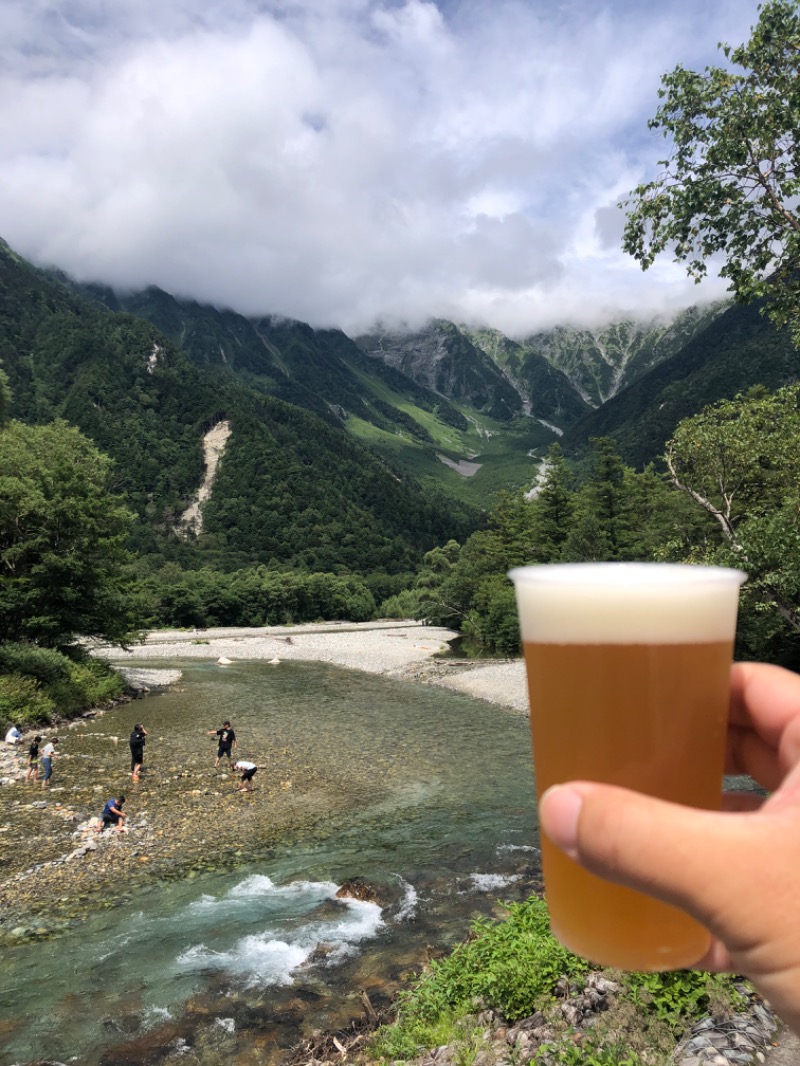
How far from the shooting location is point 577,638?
4.45ft

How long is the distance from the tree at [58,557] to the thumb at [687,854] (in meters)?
27.5

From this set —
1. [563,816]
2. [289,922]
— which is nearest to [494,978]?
[289,922]

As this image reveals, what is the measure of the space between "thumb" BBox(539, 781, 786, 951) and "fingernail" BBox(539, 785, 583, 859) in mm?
32

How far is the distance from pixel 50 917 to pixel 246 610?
71298mm

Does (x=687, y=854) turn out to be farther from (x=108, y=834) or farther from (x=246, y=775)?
(x=246, y=775)

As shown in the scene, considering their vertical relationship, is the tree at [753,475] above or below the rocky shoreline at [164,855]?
above

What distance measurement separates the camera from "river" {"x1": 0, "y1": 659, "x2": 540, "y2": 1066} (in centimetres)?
672

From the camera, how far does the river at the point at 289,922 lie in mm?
6723

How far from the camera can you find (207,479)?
139 m

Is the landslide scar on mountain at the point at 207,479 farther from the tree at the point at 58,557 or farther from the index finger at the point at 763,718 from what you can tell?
the index finger at the point at 763,718

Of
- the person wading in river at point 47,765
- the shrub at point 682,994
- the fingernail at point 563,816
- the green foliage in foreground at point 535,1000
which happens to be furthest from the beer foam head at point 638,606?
the person wading in river at point 47,765

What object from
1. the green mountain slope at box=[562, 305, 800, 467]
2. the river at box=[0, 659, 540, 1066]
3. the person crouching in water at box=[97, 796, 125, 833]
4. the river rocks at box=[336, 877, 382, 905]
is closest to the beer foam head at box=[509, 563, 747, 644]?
the river at box=[0, 659, 540, 1066]

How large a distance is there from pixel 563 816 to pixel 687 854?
0.82 feet

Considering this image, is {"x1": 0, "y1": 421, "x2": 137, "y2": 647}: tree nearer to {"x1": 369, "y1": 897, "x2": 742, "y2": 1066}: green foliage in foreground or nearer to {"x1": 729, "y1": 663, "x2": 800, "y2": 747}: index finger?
{"x1": 369, "y1": 897, "x2": 742, "y2": 1066}: green foliage in foreground
